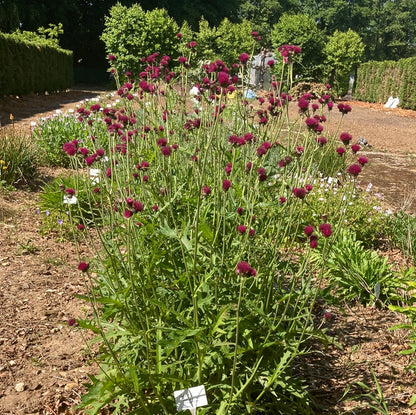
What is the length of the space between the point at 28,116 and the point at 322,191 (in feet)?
31.3

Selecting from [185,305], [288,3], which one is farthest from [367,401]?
[288,3]

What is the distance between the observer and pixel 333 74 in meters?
31.2

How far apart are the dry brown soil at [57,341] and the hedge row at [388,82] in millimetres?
21304

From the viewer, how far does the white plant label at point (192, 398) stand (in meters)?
1.52

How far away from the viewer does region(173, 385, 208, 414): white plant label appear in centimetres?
152

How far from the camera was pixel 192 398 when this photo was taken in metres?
1.53

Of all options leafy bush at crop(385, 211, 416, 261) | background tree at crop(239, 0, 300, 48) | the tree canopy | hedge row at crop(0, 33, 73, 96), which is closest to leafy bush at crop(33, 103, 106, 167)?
leafy bush at crop(385, 211, 416, 261)

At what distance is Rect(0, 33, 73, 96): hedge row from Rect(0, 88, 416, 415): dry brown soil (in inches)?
448

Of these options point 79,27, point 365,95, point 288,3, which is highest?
point 288,3

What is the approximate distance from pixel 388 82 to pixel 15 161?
2428cm

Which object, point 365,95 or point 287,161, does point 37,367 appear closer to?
point 287,161

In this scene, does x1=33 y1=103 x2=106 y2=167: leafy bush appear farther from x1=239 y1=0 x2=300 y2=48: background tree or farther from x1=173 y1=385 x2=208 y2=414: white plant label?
x1=239 y1=0 x2=300 y2=48: background tree

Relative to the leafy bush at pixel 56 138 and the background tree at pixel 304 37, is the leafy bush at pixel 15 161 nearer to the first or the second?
the leafy bush at pixel 56 138

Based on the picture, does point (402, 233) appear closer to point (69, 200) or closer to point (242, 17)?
point (69, 200)
